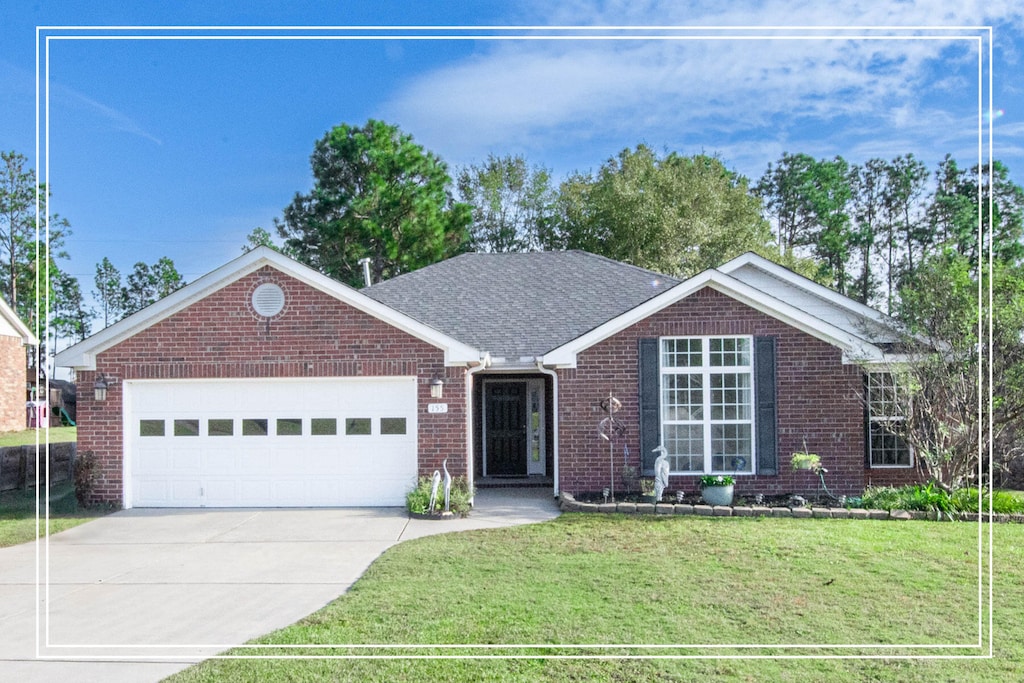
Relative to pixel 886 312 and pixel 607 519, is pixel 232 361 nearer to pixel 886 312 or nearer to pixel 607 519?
pixel 607 519

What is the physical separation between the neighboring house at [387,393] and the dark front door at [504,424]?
3.22m

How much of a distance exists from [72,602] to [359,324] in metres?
5.77

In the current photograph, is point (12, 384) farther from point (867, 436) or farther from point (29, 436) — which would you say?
point (867, 436)

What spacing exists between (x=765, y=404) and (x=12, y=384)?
2246 cm

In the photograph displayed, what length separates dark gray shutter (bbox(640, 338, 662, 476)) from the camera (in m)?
11.9

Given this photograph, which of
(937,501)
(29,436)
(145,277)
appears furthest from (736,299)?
(29,436)

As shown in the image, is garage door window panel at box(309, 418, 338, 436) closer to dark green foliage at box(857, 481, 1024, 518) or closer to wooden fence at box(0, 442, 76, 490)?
wooden fence at box(0, 442, 76, 490)

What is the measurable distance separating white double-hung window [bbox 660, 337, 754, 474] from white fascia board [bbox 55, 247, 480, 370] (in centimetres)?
302

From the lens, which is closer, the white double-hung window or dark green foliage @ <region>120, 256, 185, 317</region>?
dark green foliage @ <region>120, 256, 185, 317</region>

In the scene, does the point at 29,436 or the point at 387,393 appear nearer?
the point at 387,393

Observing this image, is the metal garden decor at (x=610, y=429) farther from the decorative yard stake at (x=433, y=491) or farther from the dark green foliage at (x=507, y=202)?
the dark green foliage at (x=507, y=202)

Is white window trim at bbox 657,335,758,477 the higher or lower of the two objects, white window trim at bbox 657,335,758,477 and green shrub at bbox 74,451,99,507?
the higher

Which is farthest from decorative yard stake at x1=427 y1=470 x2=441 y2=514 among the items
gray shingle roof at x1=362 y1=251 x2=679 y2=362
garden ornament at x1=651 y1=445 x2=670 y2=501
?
garden ornament at x1=651 y1=445 x2=670 y2=501

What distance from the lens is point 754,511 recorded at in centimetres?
1045
